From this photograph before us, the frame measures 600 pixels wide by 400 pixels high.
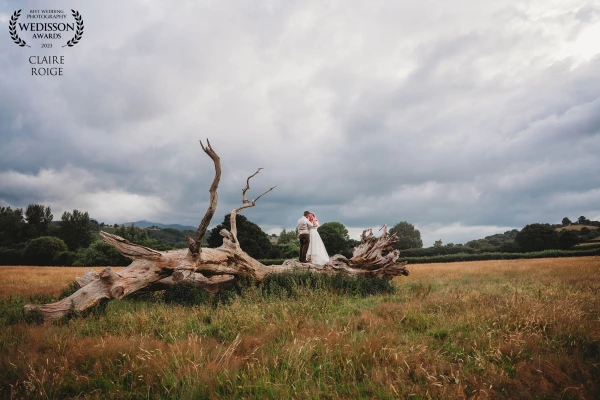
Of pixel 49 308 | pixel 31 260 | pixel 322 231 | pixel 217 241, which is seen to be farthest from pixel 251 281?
pixel 31 260

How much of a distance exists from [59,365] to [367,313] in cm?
671

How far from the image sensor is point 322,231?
52.8 meters

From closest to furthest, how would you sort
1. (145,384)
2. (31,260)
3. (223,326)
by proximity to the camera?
(145,384) → (223,326) → (31,260)

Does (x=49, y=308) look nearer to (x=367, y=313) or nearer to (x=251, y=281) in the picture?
(x=251, y=281)

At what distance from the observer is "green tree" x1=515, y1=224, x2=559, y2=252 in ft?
183

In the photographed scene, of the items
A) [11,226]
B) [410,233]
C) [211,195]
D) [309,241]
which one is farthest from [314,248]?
[11,226]

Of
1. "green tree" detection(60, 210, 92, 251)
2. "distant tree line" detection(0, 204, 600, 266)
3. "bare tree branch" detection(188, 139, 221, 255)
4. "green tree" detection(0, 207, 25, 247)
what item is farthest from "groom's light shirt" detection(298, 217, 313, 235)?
"green tree" detection(0, 207, 25, 247)

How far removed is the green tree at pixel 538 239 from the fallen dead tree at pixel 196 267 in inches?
2174

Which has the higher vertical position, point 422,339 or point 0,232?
point 0,232

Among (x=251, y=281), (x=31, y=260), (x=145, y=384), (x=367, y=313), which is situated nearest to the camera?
(x=145, y=384)

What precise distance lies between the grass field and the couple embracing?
841 centimetres

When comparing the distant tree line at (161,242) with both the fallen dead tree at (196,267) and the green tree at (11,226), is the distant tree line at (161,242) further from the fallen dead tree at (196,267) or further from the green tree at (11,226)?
the fallen dead tree at (196,267)

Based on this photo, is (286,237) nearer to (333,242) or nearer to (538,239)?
(333,242)

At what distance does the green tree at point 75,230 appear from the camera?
71994 mm
